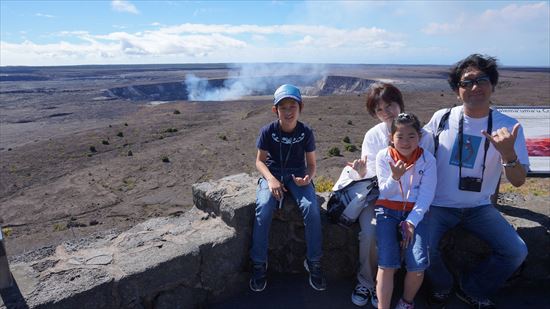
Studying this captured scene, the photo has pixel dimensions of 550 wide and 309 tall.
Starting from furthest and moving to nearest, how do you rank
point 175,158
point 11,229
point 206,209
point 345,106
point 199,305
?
point 345,106 < point 175,158 < point 11,229 < point 206,209 < point 199,305

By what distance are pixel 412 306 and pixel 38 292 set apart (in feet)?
8.59

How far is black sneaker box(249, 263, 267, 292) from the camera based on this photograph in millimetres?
3354

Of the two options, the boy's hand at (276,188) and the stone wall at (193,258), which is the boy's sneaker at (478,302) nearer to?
the stone wall at (193,258)

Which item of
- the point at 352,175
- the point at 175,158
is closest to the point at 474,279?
the point at 352,175

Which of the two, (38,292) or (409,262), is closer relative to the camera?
(38,292)

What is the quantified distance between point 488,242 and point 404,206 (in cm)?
79

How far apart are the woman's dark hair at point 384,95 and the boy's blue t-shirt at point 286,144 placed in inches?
25.1

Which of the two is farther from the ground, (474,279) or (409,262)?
(409,262)

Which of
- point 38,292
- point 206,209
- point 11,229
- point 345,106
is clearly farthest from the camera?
point 345,106

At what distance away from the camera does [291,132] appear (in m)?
3.67

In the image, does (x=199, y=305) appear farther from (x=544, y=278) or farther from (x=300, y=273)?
(x=544, y=278)

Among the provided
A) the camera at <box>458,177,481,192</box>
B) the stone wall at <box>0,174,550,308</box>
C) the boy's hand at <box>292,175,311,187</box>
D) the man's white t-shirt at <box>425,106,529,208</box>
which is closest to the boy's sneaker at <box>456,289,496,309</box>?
the stone wall at <box>0,174,550,308</box>

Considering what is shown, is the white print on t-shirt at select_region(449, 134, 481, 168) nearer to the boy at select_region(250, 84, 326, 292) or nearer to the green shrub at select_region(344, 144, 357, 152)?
the boy at select_region(250, 84, 326, 292)

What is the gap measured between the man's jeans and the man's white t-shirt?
92 mm
